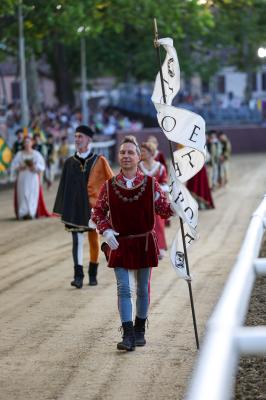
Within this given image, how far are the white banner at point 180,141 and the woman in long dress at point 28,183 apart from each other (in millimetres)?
14125

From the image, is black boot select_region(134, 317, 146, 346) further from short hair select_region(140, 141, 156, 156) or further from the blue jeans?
short hair select_region(140, 141, 156, 156)

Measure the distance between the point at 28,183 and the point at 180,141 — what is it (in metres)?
15.5

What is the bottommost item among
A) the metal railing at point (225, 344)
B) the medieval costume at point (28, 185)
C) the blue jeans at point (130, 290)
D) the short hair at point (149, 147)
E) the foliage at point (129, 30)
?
the medieval costume at point (28, 185)

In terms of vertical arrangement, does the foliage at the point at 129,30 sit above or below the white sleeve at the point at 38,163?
above

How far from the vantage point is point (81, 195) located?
41.2 feet

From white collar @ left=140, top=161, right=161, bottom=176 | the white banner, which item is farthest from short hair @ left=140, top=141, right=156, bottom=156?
the white banner

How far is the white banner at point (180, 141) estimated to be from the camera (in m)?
8.45

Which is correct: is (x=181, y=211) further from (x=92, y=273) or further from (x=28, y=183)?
(x=28, y=183)

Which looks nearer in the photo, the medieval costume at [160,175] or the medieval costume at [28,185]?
the medieval costume at [160,175]

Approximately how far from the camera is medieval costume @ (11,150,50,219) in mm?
23125

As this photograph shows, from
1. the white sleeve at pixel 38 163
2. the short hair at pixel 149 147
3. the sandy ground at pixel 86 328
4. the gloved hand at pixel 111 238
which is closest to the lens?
the sandy ground at pixel 86 328

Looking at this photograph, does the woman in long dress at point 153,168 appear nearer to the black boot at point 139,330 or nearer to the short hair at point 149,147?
the short hair at point 149,147

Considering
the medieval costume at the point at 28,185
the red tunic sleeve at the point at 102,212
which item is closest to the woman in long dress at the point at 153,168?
the red tunic sleeve at the point at 102,212

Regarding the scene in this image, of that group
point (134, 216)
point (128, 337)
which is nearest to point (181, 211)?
point (134, 216)
